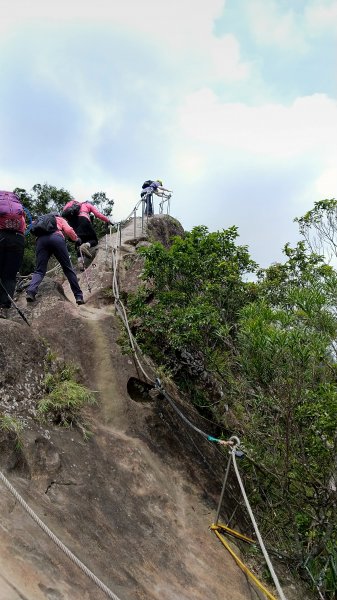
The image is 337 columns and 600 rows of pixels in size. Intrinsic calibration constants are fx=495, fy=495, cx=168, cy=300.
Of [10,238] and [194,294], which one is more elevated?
[10,238]

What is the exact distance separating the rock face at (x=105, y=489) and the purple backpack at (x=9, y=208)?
77.8 inches

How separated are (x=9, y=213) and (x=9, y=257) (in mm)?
766

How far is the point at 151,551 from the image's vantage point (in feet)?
18.9

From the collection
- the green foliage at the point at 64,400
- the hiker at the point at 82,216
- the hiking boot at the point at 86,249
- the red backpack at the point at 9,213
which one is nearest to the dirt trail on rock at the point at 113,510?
the green foliage at the point at 64,400

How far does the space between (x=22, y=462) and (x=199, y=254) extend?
193 inches

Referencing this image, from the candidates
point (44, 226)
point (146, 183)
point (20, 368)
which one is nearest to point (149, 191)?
point (146, 183)

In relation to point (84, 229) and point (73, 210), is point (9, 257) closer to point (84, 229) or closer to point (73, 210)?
point (73, 210)

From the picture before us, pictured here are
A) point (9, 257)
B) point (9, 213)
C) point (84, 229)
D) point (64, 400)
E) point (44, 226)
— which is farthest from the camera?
point (84, 229)

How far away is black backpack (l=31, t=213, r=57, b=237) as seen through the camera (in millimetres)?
9578

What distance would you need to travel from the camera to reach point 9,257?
873 cm

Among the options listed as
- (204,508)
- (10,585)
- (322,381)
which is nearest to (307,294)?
(322,381)

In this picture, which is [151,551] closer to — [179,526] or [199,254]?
[179,526]

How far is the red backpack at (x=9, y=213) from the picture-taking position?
8.58 metres

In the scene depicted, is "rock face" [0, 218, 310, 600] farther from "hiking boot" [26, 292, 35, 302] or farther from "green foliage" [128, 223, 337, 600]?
"green foliage" [128, 223, 337, 600]
